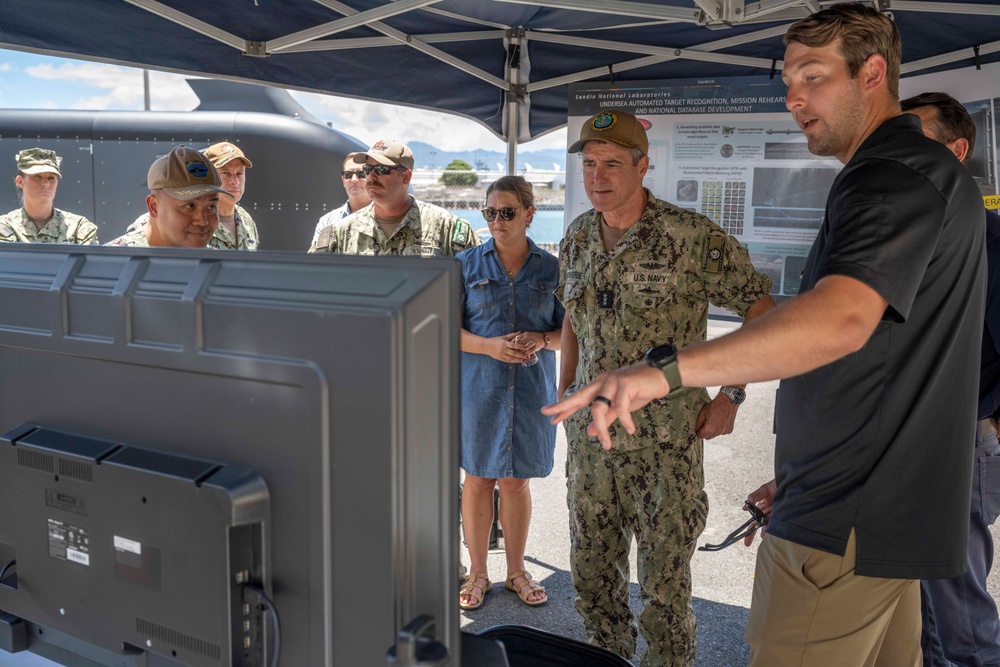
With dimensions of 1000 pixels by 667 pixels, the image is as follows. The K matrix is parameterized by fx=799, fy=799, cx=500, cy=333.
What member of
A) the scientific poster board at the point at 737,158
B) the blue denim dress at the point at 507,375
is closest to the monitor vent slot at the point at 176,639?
the blue denim dress at the point at 507,375

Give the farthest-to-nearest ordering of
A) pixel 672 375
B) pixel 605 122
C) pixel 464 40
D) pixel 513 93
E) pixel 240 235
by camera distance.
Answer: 1. pixel 240 235
2. pixel 513 93
3. pixel 464 40
4. pixel 605 122
5. pixel 672 375

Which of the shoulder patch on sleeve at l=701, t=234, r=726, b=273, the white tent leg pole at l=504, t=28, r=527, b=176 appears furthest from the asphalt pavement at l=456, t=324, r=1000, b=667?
the white tent leg pole at l=504, t=28, r=527, b=176

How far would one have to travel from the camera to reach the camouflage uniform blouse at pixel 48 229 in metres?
5.11

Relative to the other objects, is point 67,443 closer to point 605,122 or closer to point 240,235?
point 605,122

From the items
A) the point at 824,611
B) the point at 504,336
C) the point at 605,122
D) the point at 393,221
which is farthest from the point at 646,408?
the point at 393,221

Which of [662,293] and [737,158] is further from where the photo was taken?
[737,158]

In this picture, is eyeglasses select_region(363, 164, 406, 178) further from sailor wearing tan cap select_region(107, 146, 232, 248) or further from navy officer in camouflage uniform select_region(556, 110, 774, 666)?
sailor wearing tan cap select_region(107, 146, 232, 248)

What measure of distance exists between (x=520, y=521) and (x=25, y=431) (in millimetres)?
2633

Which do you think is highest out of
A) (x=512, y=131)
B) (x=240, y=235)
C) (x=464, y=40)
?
(x=464, y=40)

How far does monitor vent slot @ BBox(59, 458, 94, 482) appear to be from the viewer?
87 cm

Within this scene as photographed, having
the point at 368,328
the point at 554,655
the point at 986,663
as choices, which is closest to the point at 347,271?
the point at 368,328

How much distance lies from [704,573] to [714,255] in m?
1.88

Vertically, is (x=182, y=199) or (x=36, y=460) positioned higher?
(x=182, y=199)

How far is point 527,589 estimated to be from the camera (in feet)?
11.2
